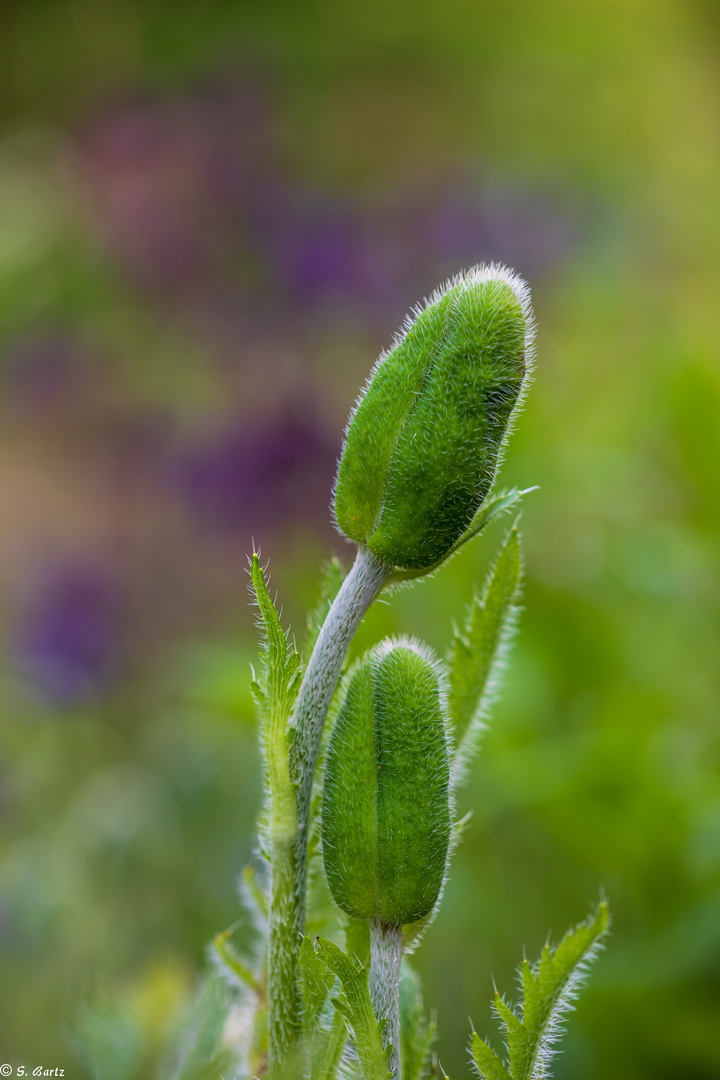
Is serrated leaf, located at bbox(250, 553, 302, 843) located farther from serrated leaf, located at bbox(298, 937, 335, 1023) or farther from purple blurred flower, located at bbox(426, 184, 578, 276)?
purple blurred flower, located at bbox(426, 184, 578, 276)

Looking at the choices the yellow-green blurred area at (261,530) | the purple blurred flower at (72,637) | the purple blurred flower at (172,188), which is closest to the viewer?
the yellow-green blurred area at (261,530)

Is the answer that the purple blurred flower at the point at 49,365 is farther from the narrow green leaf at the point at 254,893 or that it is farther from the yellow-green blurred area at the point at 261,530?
the narrow green leaf at the point at 254,893

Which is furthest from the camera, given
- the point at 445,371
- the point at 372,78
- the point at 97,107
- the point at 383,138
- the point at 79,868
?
the point at 372,78

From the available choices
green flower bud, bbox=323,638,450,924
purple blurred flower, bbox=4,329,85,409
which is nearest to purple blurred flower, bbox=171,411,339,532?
purple blurred flower, bbox=4,329,85,409

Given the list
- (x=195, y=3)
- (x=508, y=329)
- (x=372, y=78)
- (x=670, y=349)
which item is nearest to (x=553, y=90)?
(x=372, y=78)

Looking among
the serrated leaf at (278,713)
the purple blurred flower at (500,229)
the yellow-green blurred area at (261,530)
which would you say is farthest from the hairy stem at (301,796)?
the purple blurred flower at (500,229)

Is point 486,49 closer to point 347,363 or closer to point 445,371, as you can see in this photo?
point 347,363
